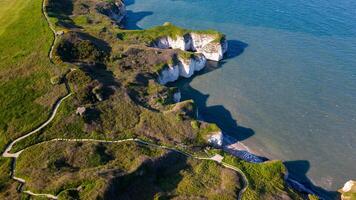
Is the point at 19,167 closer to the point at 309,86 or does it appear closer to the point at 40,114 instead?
the point at 40,114

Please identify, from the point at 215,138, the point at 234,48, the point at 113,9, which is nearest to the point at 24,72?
the point at 215,138

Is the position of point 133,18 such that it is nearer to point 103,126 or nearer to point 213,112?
Answer: point 213,112

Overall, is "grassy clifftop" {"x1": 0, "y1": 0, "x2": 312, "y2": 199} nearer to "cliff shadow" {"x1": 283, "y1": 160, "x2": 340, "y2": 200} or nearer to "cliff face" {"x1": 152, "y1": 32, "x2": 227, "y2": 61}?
"cliff shadow" {"x1": 283, "y1": 160, "x2": 340, "y2": 200}

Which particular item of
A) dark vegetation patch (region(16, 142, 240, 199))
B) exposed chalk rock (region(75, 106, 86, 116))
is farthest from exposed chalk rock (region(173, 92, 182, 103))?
exposed chalk rock (region(75, 106, 86, 116))

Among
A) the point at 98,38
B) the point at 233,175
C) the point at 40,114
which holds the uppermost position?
the point at 98,38

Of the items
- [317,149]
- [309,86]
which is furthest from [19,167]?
[309,86]

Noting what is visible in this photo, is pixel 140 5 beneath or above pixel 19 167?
above
